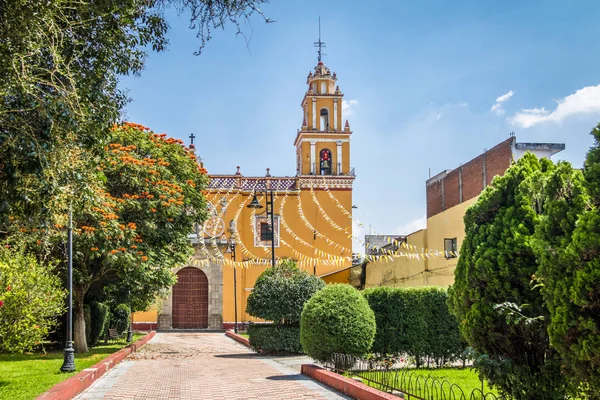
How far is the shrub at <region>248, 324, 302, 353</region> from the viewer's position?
1945cm

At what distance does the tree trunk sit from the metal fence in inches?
317

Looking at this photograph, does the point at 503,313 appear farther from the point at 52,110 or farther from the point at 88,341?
the point at 88,341

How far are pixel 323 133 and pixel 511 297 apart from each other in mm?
32677

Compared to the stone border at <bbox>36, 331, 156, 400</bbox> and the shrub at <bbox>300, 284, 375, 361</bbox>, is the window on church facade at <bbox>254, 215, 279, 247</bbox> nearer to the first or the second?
the stone border at <bbox>36, 331, 156, 400</bbox>

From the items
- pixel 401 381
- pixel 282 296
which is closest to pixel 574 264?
pixel 401 381

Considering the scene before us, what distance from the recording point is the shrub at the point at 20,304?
1186 centimetres

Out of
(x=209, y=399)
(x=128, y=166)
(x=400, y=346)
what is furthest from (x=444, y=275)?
(x=209, y=399)

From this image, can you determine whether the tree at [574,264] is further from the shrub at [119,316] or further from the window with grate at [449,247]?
the shrub at [119,316]

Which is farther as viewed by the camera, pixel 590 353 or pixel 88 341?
pixel 88 341

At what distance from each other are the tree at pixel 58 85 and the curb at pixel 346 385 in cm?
452

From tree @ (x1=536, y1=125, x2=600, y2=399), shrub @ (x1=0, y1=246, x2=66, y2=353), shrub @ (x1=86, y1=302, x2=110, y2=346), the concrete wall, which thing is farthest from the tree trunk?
tree @ (x1=536, y1=125, x2=600, y2=399)

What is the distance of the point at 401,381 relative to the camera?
32.6 feet

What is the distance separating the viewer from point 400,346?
46.9 feet

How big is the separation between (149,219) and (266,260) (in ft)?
66.3
